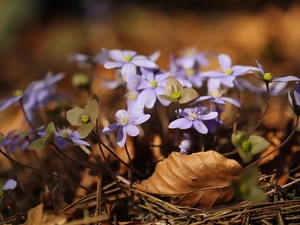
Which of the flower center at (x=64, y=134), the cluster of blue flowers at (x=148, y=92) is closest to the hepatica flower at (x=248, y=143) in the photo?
the cluster of blue flowers at (x=148, y=92)

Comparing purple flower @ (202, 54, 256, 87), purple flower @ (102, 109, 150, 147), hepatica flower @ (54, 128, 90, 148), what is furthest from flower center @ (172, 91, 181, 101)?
hepatica flower @ (54, 128, 90, 148)

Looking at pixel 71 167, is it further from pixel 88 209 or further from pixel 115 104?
pixel 115 104

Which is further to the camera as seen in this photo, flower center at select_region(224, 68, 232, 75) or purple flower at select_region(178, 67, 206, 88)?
purple flower at select_region(178, 67, 206, 88)

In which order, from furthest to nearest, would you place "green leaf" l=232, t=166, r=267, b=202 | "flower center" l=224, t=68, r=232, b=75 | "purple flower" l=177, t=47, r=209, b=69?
1. "purple flower" l=177, t=47, r=209, b=69
2. "flower center" l=224, t=68, r=232, b=75
3. "green leaf" l=232, t=166, r=267, b=202

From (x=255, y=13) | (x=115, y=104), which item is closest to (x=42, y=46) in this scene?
(x=115, y=104)

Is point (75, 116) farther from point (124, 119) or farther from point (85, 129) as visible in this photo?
point (124, 119)

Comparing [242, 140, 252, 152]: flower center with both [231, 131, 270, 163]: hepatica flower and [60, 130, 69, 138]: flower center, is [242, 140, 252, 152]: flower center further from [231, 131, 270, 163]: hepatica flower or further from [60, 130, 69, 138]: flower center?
[60, 130, 69, 138]: flower center
